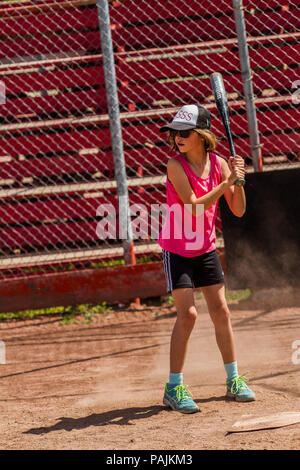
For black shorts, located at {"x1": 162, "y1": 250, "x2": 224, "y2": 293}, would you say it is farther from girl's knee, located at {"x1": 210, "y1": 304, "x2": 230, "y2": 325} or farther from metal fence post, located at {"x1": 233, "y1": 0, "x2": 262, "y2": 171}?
metal fence post, located at {"x1": 233, "y1": 0, "x2": 262, "y2": 171}

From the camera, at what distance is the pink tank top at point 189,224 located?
3703 mm

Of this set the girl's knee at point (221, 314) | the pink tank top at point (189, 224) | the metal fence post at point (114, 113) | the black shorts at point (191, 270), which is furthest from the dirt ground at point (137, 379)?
the metal fence post at point (114, 113)

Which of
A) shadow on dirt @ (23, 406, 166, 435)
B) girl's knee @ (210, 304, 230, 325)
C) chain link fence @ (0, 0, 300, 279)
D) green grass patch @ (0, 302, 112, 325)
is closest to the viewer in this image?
shadow on dirt @ (23, 406, 166, 435)

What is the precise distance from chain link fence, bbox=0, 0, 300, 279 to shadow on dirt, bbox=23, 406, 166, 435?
344 centimetres

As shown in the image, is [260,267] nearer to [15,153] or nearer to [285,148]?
[285,148]

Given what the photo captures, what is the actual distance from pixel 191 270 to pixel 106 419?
3.15 feet

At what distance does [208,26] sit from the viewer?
7.21 m

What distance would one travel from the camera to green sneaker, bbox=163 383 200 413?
3535 mm

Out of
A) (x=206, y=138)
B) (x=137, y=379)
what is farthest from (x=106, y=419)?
(x=206, y=138)

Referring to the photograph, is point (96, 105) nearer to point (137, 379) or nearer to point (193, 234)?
point (137, 379)

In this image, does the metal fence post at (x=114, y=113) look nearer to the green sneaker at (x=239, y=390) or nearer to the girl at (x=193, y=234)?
the girl at (x=193, y=234)

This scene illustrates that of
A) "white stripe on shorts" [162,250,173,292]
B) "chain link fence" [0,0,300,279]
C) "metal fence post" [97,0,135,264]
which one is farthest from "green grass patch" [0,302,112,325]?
"white stripe on shorts" [162,250,173,292]

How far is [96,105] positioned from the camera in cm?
740

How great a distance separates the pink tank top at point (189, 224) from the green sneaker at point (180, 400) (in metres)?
0.76
